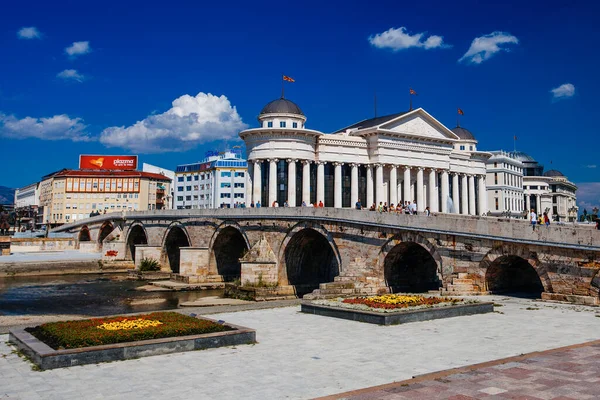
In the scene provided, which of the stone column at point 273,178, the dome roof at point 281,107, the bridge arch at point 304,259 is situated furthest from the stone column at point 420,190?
the bridge arch at point 304,259

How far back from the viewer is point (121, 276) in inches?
1914

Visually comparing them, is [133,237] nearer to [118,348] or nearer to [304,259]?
[304,259]

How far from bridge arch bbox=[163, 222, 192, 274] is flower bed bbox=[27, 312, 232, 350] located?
113ft

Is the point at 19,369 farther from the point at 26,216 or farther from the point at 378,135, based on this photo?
the point at 26,216

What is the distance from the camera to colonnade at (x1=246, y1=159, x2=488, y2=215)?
5416cm

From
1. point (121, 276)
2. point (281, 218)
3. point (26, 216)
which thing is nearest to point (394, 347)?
point (281, 218)

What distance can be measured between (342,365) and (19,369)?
6.62 meters

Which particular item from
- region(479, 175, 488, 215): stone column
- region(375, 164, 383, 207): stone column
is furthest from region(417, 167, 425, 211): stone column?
region(479, 175, 488, 215): stone column

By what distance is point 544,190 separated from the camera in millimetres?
104188

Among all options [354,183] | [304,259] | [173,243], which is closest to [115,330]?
[304,259]

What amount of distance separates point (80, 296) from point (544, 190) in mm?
93096

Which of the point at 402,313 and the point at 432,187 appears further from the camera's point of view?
the point at 432,187

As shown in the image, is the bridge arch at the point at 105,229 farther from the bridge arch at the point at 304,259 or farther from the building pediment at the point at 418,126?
the bridge arch at the point at 304,259

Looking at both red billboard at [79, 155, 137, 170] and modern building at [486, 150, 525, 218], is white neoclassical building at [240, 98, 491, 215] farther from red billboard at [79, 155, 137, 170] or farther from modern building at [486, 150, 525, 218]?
red billboard at [79, 155, 137, 170]
